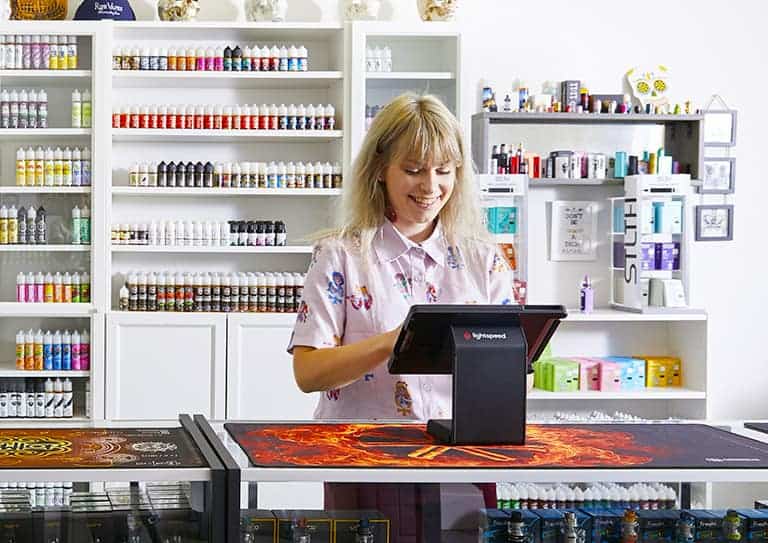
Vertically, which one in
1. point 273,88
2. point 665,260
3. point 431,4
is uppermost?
point 431,4

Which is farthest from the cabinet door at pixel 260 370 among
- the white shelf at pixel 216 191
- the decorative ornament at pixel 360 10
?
the decorative ornament at pixel 360 10

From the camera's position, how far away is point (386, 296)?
2.67 meters

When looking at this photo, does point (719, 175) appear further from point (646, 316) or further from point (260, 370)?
point (260, 370)

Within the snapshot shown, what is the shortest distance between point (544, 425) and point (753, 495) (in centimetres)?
48

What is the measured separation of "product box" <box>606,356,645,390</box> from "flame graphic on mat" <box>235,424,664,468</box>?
11.4ft

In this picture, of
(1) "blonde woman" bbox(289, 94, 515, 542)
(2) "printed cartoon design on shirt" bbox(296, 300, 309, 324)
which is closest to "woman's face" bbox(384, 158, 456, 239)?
(1) "blonde woman" bbox(289, 94, 515, 542)

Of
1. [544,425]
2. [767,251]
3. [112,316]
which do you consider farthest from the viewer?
[767,251]

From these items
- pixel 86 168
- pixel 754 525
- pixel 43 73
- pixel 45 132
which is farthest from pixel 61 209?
pixel 754 525

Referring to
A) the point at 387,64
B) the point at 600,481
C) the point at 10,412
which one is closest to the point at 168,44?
the point at 387,64

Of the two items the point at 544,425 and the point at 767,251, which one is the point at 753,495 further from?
the point at 767,251

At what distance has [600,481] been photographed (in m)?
2.06

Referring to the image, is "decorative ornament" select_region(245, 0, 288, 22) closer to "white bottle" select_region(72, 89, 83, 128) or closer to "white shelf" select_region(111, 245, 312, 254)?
"white bottle" select_region(72, 89, 83, 128)

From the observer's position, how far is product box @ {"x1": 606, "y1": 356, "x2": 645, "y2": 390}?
583 cm

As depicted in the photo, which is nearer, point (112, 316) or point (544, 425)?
point (544, 425)
